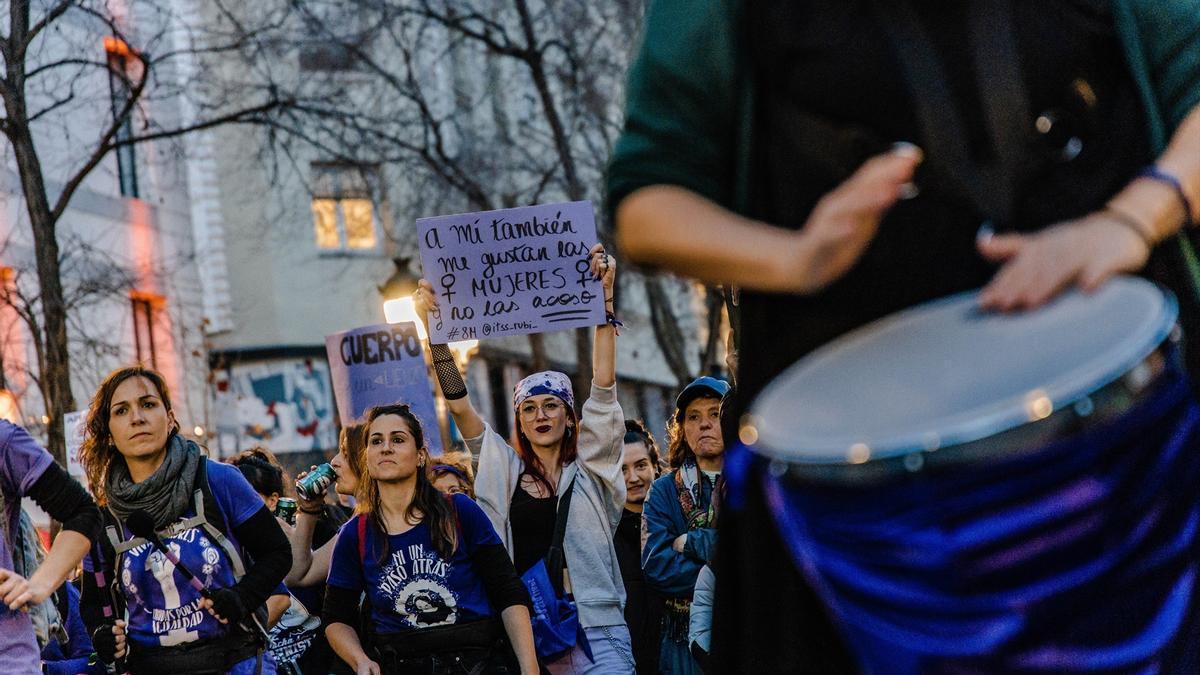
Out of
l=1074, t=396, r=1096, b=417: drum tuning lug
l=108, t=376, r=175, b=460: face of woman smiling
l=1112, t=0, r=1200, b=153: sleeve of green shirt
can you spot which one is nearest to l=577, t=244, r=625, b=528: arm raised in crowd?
l=108, t=376, r=175, b=460: face of woman smiling

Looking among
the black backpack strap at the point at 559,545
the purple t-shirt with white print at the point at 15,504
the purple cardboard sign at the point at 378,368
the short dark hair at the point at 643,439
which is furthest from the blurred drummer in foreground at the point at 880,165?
the purple cardboard sign at the point at 378,368

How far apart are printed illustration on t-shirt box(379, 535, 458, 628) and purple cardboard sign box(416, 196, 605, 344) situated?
1.73 m

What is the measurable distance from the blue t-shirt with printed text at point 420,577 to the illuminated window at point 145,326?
1777 centimetres

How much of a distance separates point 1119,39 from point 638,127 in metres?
0.52

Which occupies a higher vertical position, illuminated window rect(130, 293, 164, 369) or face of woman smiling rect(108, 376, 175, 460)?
illuminated window rect(130, 293, 164, 369)

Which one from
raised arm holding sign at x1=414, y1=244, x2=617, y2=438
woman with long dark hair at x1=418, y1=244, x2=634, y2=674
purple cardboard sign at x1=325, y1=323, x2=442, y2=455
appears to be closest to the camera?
woman with long dark hair at x1=418, y1=244, x2=634, y2=674

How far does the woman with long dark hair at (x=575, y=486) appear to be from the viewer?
25.5 ft

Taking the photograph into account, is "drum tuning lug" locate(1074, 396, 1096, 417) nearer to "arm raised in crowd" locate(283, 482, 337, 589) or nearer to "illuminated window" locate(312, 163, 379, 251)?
"arm raised in crowd" locate(283, 482, 337, 589)

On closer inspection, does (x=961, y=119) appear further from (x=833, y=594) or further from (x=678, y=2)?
(x=833, y=594)

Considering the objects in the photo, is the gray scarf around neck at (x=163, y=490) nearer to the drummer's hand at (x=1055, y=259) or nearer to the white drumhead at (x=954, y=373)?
the white drumhead at (x=954, y=373)

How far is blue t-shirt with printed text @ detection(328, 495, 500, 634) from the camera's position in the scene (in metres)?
7.22

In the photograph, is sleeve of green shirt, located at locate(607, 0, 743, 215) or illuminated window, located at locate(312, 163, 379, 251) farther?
illuminated window, located at locate(312, 163, 379, 251)

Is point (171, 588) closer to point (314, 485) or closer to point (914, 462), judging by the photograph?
point (314, 485)

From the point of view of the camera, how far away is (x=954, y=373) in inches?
68.5
